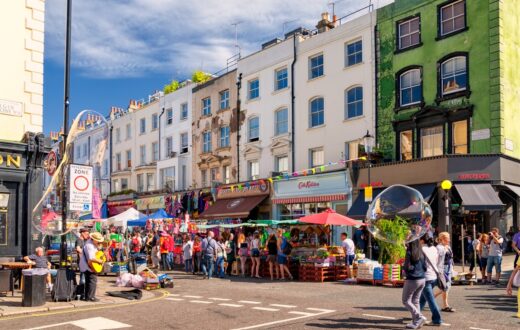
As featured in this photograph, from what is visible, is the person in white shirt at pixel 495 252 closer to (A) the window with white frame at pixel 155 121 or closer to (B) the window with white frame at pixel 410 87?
(B) the window with white frame at pixel 410 87

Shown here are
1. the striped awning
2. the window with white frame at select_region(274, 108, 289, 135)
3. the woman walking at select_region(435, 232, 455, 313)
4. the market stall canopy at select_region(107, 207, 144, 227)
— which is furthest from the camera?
the window with white frame at select_region(274, 108, 289, 135)

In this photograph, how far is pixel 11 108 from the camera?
17.1 m

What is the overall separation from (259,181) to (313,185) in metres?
4.31

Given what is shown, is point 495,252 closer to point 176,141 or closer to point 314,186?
point 314,186

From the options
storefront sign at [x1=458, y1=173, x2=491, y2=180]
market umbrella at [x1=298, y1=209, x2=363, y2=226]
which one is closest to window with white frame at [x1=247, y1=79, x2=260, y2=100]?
storefront sign at [x1=458, y1=173, x2=491, y2=180]

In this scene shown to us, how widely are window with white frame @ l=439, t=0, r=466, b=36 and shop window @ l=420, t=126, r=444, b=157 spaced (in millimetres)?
4289

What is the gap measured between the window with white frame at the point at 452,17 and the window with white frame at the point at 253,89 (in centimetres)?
1258

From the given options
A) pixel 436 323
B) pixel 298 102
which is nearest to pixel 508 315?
pixel 436 323

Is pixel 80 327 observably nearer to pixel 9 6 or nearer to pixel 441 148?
pixel 9 6

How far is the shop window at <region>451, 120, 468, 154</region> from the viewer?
2467 cm

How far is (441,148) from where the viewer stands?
83.5 ft

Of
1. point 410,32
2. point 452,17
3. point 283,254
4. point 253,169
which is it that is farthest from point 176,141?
point 283,254

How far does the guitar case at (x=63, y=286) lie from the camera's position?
13.5m

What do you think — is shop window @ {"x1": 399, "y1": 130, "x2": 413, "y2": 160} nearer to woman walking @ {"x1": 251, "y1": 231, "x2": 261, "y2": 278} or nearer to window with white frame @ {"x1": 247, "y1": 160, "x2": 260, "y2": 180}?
woman walking @ {"x1": 251, "y1": 231, "x2": 261, "y2": 278}
